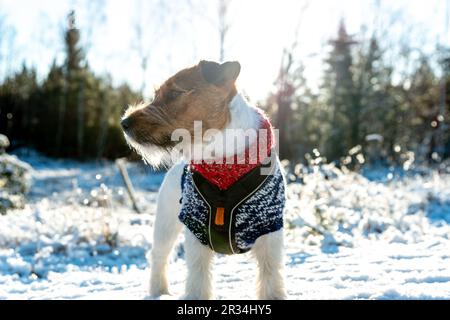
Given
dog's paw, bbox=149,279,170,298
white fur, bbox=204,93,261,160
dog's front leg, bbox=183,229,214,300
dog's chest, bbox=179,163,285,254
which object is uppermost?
white fur, bbox=204,93,261,160

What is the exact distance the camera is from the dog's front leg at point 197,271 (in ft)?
11.0

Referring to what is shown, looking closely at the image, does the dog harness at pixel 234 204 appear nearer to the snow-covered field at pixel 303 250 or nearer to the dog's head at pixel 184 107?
the dog's head at pixel 184 107

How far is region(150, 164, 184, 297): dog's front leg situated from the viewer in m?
4.08

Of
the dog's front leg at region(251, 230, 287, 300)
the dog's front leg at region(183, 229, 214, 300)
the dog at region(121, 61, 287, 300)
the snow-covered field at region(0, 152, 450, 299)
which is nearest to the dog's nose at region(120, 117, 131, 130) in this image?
the dog at region(121, 61, 287, 300)

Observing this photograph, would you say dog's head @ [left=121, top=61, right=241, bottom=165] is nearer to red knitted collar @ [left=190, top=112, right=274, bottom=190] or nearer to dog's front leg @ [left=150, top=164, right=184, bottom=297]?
red knitted collar @ [left=190, top=112, right=274, bottom=190]

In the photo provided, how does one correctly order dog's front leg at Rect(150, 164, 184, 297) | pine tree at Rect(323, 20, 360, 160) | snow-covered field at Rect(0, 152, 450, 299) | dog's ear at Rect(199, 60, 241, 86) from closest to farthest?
dog's ear at Rect(199, 60, 241, 86)
dog's front leg at Rect(150, 164, 184, 297)
snow-covered field at Rect(0, 152, 450, 299)
pine tree at Rect(323, 20, 360, 160)

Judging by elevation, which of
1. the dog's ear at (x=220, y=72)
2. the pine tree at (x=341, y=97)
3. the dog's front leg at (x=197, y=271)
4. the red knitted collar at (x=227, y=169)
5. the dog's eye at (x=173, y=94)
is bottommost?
the dog's front leg at (x=197, y=271)

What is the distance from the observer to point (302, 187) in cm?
774

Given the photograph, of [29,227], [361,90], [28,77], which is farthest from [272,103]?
[29,227]

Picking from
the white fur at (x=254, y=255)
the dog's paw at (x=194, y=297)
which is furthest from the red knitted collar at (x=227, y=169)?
the dog's paw at (x=194, y=297)

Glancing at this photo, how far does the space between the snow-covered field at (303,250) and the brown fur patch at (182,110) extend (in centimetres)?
119

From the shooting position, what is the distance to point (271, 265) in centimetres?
345
